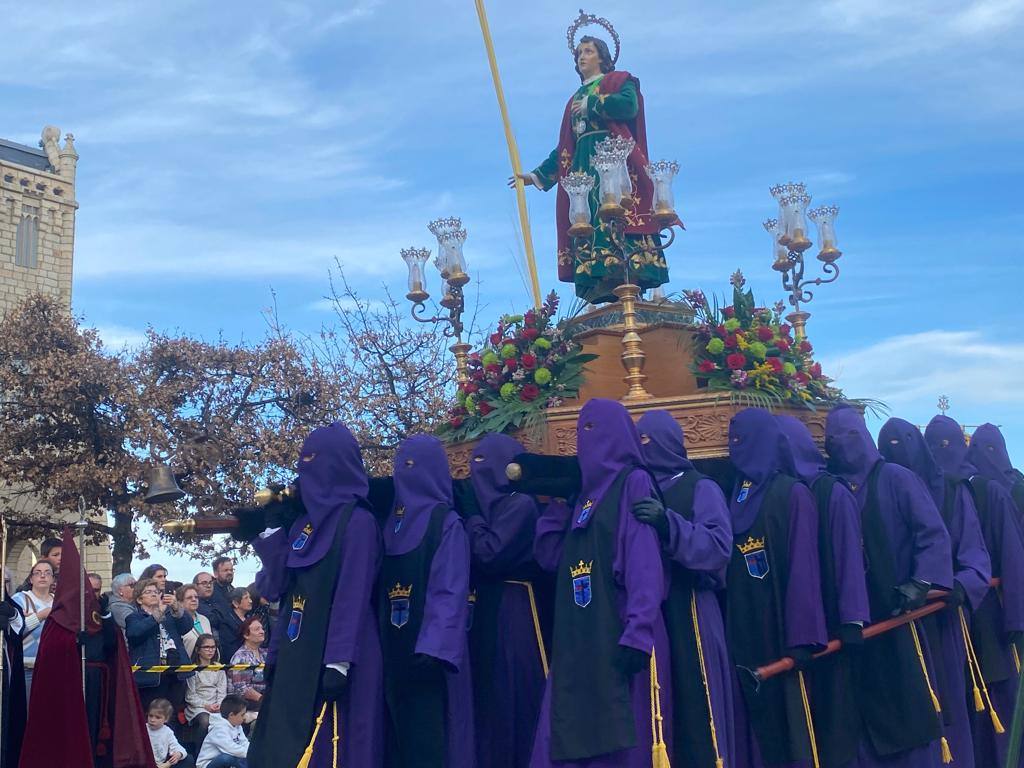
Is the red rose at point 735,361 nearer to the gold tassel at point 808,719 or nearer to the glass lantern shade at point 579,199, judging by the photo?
the glass lantern shade at point 579,199

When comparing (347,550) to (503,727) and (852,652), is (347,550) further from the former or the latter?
(852,652)

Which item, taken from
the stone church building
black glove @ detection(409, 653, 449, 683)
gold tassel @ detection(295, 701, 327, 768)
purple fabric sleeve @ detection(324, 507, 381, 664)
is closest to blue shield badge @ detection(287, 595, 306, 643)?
purple fabric sleeve @ detection(324, 507, 381, 664)

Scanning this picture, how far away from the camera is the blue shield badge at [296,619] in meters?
5.64

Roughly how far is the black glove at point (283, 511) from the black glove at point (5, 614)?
2165mm

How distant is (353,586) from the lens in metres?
5.54

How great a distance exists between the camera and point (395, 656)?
5594 mm

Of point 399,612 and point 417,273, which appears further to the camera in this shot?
point 417,273

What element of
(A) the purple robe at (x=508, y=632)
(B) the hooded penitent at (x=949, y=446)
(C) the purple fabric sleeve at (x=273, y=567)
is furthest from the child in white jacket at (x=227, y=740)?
(B) the hooded penitent at (x=949, y=446)

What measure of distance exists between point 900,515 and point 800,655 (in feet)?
3.92

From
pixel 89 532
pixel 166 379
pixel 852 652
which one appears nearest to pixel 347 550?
pixel 852 652

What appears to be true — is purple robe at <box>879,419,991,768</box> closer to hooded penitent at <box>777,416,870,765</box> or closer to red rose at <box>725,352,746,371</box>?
hooded penitent at <box>777,416,870,765</box>

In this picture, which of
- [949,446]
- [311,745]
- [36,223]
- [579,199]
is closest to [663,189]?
[579,199]

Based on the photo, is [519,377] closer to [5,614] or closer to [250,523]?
[250,523]

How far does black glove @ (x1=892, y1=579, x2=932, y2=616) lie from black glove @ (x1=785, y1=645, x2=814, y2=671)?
2.08 ft
